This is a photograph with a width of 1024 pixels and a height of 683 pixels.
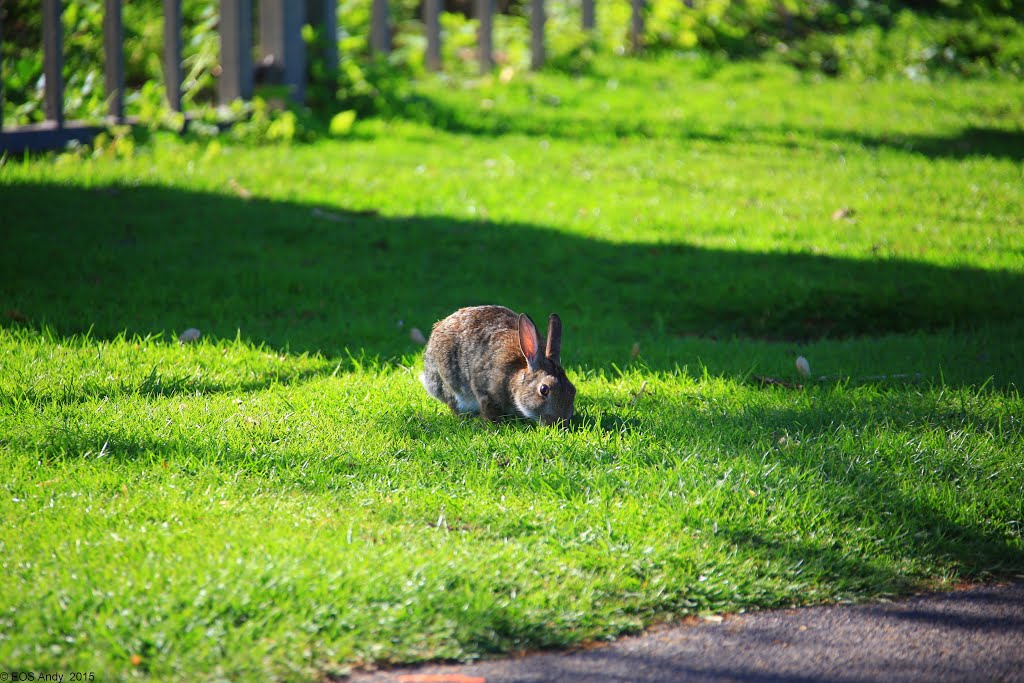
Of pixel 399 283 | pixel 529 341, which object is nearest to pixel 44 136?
pixel 399 283

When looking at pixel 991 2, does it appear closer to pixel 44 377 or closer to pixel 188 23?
pixel 188 23

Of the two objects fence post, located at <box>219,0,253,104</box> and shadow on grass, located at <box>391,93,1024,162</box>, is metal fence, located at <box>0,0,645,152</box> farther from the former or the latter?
shadow on grass, located at <box>391,93,1024,162</box>

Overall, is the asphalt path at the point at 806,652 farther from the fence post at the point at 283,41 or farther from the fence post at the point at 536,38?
the fence post at the point at 536,38

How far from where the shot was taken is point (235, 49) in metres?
12.3

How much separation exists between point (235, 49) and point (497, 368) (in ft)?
27.5

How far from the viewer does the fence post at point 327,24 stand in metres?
13.5

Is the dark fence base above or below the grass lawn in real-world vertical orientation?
above

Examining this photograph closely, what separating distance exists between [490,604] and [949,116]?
41.5 ft

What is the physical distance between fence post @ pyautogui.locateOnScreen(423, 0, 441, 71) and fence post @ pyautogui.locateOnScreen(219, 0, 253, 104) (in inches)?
139

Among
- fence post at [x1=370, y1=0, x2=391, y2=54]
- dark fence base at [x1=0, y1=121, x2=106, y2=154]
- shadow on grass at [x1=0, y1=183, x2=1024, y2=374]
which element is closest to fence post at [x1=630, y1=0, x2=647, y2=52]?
fence post at [x1=370, y1=0, x2=391, y2=54]

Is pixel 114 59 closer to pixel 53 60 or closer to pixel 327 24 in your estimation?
pixel 53 60

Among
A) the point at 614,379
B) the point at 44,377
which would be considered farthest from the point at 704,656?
the point at 44,377

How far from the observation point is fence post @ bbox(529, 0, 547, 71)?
1623 cm

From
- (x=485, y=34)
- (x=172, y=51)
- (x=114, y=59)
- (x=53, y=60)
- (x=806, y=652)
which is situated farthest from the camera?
(x=485, y=34)
